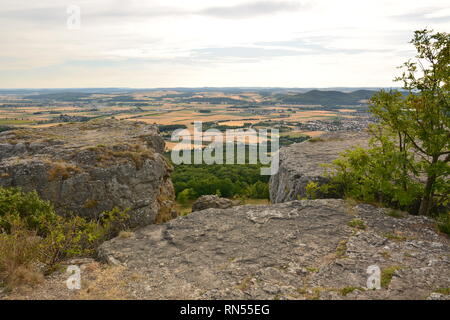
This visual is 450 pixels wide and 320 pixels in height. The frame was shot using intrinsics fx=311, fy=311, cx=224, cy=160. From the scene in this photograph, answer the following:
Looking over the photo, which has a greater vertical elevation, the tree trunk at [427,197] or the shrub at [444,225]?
the tree trunk at [427,197]

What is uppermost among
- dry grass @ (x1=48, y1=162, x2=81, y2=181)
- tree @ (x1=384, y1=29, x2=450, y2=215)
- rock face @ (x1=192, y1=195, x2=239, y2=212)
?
tree @ (x1=384, y1=29, x2=450, y2=215)

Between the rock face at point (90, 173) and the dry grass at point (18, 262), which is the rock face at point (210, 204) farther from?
the dry grass at point (18, 262)

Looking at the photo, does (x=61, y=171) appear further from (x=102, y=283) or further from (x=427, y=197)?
(x=427, y=197)

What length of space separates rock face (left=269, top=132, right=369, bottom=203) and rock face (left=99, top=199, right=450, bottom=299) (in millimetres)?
3120

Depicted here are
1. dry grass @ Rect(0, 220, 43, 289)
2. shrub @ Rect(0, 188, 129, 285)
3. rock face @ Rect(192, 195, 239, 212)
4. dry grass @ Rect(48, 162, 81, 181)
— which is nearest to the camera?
dry grass @ Rect(0, 220, 43, 289)

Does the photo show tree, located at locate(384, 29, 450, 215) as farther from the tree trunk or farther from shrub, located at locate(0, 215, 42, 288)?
shrub, located at locate(0, 215, 42, 288)

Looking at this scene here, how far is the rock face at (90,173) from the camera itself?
39.9 feet

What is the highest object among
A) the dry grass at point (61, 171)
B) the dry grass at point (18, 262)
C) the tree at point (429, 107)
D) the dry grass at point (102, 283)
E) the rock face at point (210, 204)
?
the tree at point (429, 107)

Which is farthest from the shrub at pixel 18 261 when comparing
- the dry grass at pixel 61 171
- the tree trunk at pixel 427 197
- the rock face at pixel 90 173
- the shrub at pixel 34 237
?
the tree trunk at pixel 427 197

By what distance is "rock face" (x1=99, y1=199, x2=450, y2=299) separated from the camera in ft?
23.4

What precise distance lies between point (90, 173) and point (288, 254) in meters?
8.56

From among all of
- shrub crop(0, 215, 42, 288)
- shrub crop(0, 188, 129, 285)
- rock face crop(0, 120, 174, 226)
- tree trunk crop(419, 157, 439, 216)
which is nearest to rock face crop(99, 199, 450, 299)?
tree trunk crop(419, 157, 439, 216)

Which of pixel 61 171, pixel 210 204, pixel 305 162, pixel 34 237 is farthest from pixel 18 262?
pixel 210 204

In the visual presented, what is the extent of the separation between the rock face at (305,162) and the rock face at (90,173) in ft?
→ 20.2
